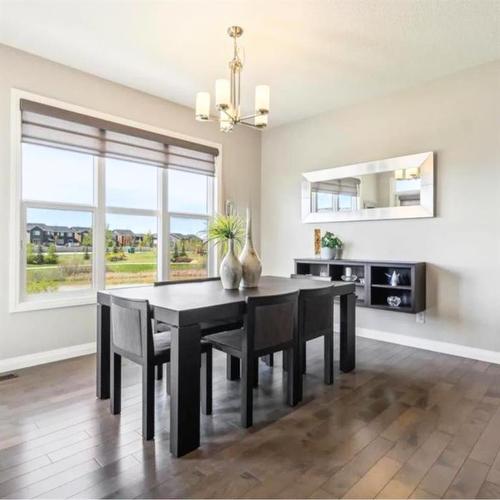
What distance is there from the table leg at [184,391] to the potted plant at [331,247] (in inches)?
110

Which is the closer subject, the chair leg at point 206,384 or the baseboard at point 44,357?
the chair leg at point 206,384

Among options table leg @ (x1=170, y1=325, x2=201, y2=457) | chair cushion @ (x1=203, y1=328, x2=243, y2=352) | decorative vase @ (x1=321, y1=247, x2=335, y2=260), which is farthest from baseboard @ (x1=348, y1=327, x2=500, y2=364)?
table leg @ (x1=170, y1=325, x2=201, y2=457)

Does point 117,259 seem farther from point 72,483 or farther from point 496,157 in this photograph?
point 496,157

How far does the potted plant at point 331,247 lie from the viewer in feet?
Result: 14.6

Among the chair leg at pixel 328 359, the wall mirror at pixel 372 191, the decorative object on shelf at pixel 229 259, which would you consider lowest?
the chair leg at pixel 328 359

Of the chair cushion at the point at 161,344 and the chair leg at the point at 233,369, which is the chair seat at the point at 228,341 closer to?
the chair cushion at the point at 161,344

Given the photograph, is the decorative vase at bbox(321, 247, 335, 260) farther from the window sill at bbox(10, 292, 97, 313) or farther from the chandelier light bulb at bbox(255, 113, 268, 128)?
the window sill at bbox(10, 292, 97, 313)

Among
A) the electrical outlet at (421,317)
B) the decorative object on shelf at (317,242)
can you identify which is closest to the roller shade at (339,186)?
the decorative object on shelf at (317,242)

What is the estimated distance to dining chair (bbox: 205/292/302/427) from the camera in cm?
221

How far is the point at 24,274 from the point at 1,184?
807mm

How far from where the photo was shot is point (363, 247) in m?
4.35

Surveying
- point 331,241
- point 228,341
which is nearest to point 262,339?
point 228,341

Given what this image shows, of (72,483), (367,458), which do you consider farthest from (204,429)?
(367,458)

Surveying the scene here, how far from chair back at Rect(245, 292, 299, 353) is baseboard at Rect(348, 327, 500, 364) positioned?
6.83ft
